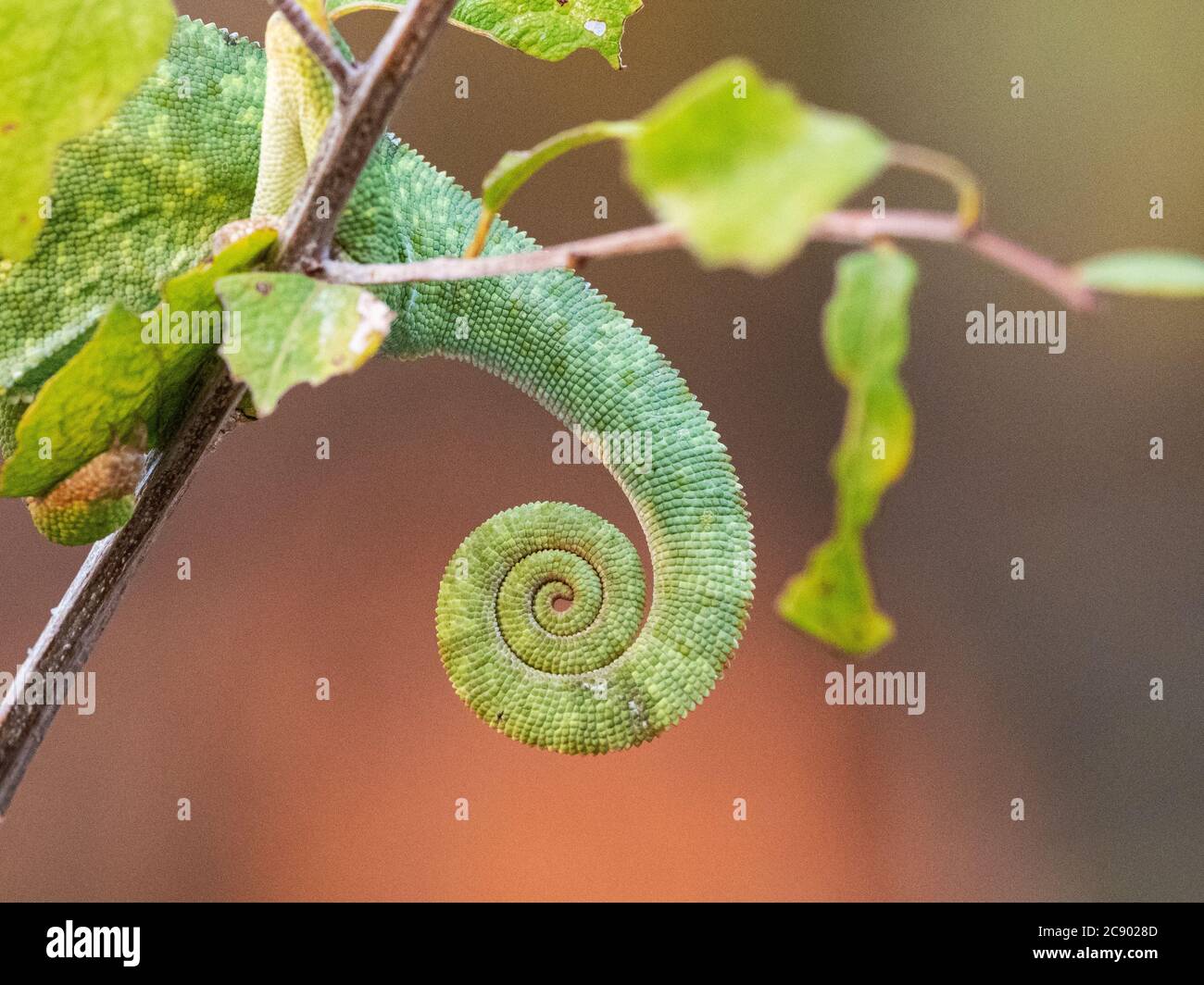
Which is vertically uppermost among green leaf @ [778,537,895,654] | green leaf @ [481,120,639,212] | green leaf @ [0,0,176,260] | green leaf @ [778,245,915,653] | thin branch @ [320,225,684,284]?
green leaf @ [0,0,176,260]

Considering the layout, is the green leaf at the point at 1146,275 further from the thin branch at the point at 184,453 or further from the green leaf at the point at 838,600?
the thin branch at the point at 184,453

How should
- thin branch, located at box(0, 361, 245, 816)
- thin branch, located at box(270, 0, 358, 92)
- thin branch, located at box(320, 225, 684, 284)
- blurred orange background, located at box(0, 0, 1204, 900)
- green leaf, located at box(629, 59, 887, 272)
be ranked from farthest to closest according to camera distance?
1. blurred orange background, located at box(0, 0, 1204, 900)
2. thin branch, located at box(0, 361, 245, 816)
3. thin branch, located at box(270, 0, 358, 92)
4. thin branch, located at box(320, 225, 684, 284)
5. green leaf, located at box(629, 59, 887, 272)

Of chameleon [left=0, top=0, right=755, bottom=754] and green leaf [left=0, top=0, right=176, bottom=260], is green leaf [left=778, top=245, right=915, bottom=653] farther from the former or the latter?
chameleon [left=0, top=0, right=755, bottom=754]

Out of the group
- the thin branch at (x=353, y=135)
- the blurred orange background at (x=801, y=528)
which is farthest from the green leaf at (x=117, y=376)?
the blurred orange background at (x=801, y=528)

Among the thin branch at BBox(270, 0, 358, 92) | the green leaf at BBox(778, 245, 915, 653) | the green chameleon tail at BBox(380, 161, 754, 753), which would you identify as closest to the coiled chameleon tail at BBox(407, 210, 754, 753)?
the green chameleon tail at BBox(380, 161, 754, 753)

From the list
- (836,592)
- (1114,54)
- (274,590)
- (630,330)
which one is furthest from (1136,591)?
(836,592)
